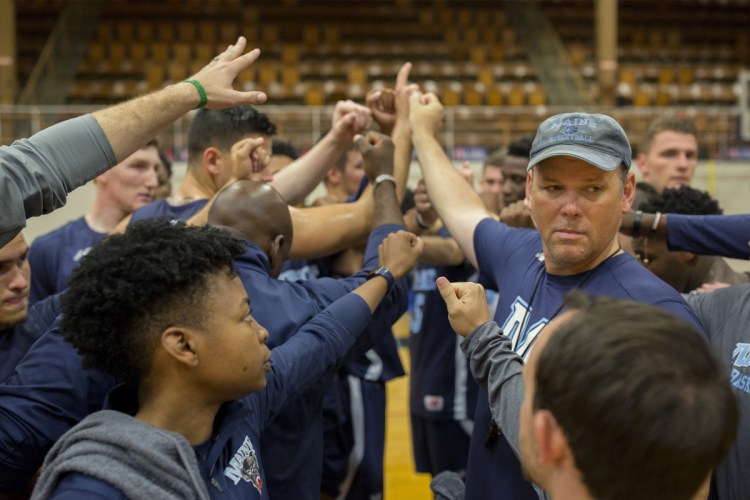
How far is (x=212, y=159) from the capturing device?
3.37 metres

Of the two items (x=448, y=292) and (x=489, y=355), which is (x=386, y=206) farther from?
(x=489, y=355)

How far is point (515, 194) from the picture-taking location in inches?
158

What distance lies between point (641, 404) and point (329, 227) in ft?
6.46

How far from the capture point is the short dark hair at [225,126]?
3.36 m

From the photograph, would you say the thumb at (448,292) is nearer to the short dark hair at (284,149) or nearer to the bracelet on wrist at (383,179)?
the bracelet on wrist at (383,179)

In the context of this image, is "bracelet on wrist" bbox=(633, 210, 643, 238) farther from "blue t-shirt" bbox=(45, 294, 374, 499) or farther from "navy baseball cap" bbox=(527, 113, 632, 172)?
"blue t-shirt" bbox=(45, 294, 374, 499)

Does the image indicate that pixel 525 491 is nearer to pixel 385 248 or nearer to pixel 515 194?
pixel 385 248

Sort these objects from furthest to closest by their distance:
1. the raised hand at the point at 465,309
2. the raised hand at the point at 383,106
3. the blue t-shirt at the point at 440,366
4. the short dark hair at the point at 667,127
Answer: the short dark hair at the point at 667,127
the blue t-shirt at the point at 440,366
the raised hand at the point at 383,106
the raised hand at the point at 465,309

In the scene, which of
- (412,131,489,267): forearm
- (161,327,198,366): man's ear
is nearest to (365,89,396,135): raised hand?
(412,131,489,267): forearm

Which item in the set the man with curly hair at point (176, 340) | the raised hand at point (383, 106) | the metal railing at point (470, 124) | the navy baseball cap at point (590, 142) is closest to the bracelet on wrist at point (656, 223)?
the navy baseball cap at point (590, 142)

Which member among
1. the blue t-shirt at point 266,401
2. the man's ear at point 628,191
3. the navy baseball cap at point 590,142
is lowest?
the blue t-shirt at point 266,401

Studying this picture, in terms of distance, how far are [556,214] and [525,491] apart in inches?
29.4

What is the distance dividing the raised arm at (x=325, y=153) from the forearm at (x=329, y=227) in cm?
28

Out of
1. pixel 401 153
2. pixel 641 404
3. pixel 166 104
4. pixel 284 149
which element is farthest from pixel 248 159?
pixel 284 149
